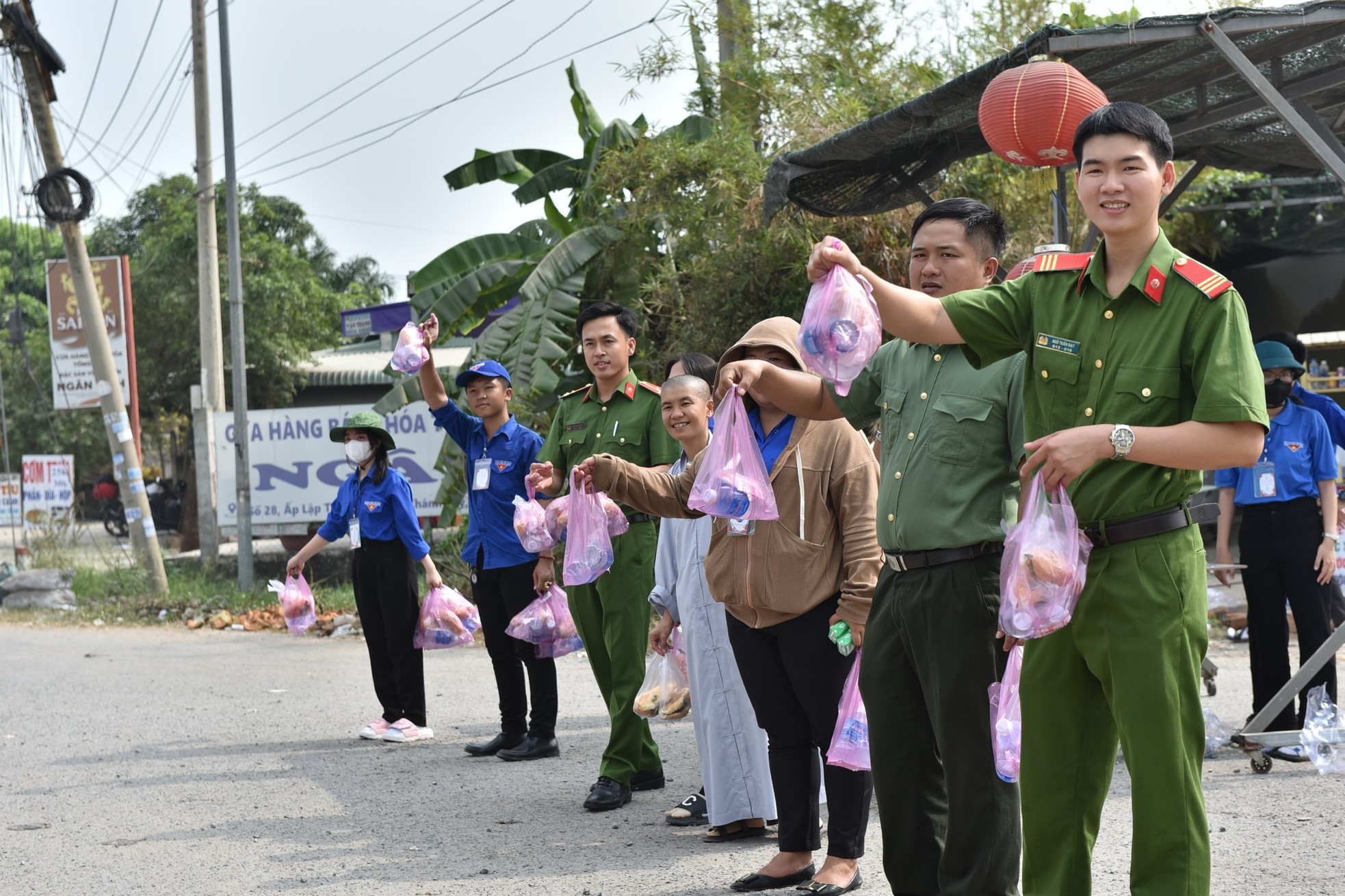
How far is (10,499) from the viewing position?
813 inches

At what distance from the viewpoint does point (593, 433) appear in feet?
21.0

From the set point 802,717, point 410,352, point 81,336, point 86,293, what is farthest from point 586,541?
point 81,336

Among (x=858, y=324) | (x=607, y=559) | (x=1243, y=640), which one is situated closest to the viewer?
(x=858, y=324)

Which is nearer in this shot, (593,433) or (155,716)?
(593,433)

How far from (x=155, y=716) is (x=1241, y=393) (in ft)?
25.8

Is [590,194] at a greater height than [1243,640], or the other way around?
[590,194]

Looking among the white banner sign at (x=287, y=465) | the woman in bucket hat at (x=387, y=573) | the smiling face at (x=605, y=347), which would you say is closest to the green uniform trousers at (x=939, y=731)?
the smiling face at (x=605, y=347)

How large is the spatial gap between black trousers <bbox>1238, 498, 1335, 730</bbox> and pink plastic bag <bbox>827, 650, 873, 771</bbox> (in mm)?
3260

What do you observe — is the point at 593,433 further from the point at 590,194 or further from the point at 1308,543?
the point at 590,194

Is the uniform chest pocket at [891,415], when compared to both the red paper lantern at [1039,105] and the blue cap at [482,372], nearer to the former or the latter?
the red paper lantern at [1039,105]

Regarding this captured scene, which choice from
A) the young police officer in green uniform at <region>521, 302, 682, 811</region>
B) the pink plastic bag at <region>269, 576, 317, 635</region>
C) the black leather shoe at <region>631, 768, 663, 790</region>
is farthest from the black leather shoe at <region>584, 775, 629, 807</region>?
the pink plastic bag at <region>269, 576, 317, 635</region>

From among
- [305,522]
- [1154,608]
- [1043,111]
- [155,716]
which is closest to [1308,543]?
[1043,111]

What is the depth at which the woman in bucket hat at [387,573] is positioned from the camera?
25.8 ft

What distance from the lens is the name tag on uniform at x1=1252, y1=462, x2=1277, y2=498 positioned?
21.8 feet
